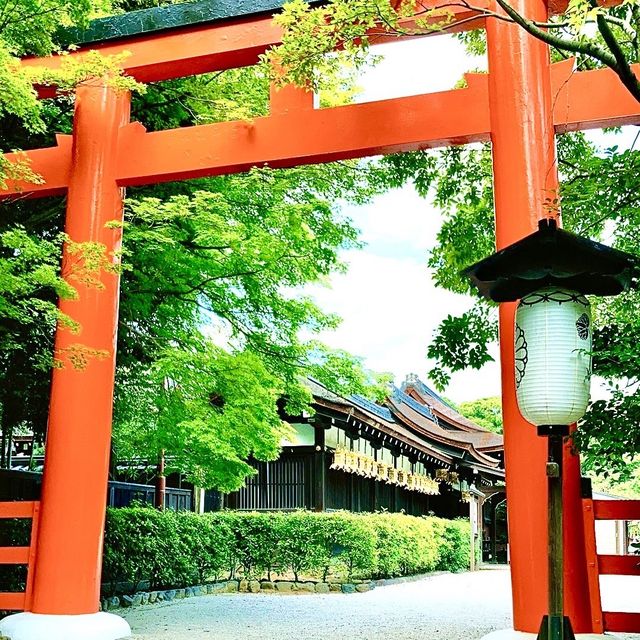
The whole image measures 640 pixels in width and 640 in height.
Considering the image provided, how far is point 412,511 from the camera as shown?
68.3 feet

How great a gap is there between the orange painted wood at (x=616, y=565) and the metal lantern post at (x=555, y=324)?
115 centimetres

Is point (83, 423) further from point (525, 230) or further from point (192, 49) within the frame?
point (525, 230)

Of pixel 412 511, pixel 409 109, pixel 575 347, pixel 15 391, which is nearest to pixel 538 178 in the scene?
pixel 409 109

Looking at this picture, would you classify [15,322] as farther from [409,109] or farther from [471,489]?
[471,489]

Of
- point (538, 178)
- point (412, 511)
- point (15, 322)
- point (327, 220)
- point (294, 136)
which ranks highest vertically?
point (327, 220)

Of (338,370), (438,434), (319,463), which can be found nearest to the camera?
(338,370)

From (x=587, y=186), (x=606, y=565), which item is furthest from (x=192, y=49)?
(x=606, y=565)

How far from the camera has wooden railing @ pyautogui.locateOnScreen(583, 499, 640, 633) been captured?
15.3ft

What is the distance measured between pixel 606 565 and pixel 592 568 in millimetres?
121

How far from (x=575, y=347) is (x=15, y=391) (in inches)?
230

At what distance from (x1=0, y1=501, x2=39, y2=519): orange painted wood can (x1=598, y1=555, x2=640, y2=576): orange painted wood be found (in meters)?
4.10

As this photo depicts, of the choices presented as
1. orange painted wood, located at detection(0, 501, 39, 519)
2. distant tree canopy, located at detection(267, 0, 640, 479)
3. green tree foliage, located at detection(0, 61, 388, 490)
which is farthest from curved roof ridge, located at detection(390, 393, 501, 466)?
orange painted wood, located at detection(0, 501, 39, 519)

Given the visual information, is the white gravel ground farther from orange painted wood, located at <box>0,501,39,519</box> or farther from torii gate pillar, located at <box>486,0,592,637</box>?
torii gate pillar, located at <box>486,0,592,637</box>

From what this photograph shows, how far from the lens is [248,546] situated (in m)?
13.0
